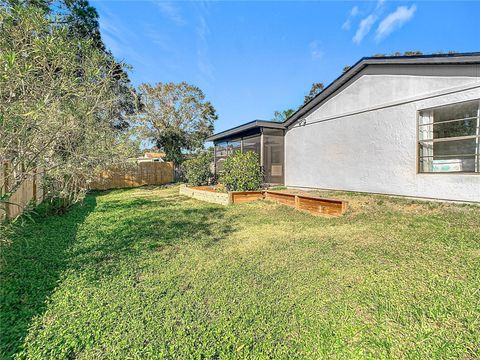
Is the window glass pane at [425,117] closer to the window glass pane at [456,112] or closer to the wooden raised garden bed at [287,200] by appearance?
the window glass pane at [456,112]

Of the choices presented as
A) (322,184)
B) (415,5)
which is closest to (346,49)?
(415,5)

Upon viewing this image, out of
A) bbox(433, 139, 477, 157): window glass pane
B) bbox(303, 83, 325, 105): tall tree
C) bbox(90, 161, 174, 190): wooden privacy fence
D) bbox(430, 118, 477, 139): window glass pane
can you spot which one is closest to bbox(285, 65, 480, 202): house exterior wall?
bbox(430, 118, 477, 139): window glass pane

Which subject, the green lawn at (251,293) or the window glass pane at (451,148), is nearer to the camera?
the green lawn at (251,293)

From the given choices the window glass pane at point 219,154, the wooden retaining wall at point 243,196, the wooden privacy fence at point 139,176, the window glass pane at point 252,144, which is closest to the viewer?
the wooden retaining wall at point 243,196

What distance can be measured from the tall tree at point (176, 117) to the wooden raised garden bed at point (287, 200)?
10.8 meters

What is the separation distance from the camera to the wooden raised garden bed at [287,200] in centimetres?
633

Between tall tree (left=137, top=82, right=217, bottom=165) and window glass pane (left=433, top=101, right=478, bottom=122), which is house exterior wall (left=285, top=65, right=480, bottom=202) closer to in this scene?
window glass pane (left=433, top=101, right=478, bottom=122)

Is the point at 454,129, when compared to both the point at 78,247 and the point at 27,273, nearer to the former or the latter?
the point at 78,247

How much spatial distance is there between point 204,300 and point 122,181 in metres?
Result: 17.6

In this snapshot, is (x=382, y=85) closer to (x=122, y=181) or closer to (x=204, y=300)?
(x=204, y=300)

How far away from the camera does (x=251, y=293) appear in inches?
107

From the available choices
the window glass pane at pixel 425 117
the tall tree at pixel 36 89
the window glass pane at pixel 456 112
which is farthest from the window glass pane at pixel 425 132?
the tall tree at pixel 36 89

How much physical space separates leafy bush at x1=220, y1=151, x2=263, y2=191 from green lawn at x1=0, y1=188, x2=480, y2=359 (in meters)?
3.87

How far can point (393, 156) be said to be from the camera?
6965mm
